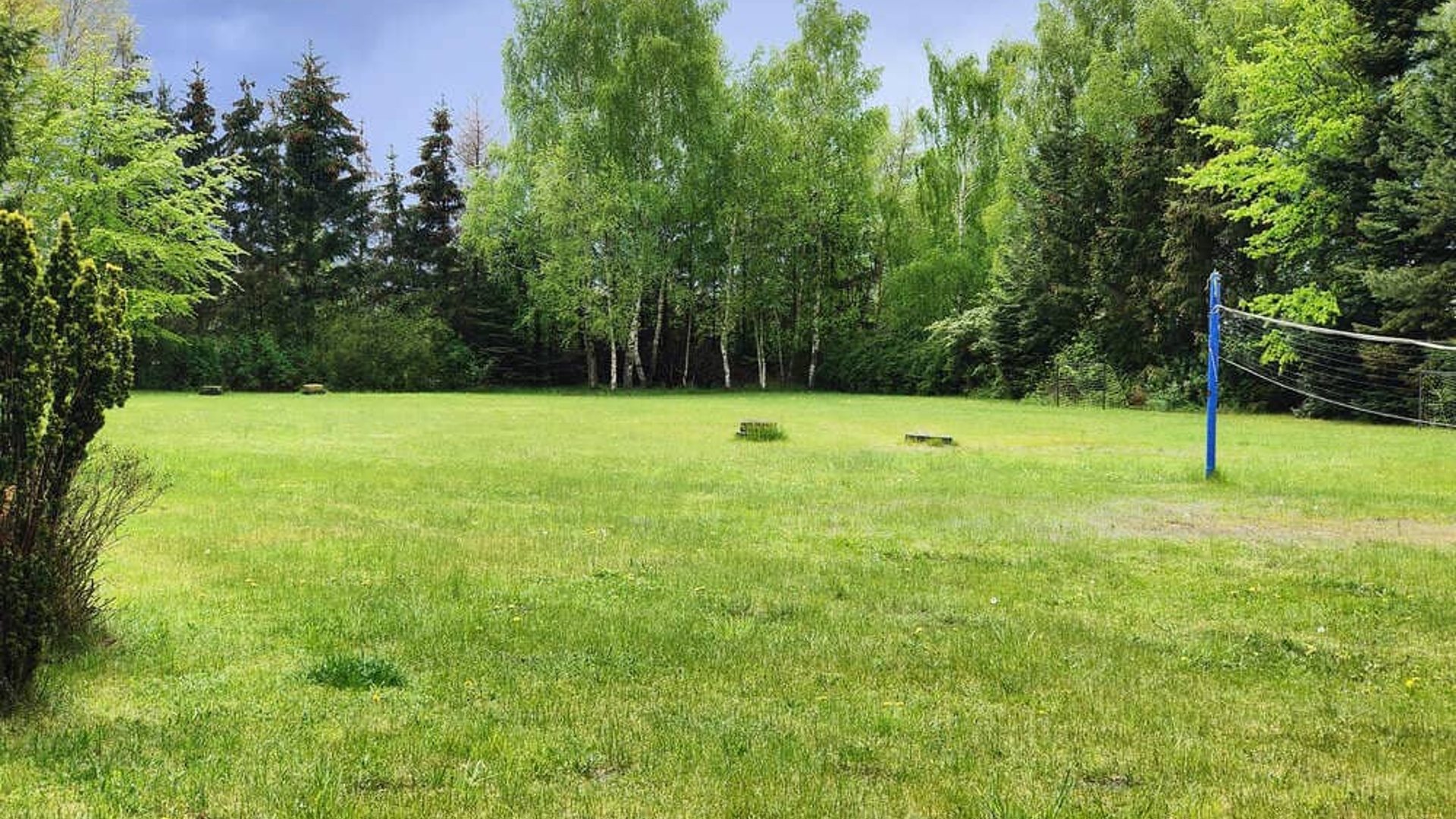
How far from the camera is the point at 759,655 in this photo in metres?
4.71

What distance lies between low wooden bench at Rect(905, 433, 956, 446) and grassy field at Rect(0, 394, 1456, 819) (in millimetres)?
5828

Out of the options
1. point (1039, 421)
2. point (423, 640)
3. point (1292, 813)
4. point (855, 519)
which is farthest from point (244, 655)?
point (1039, 421)

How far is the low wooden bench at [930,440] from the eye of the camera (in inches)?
668

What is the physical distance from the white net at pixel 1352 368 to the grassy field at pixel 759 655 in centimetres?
1410

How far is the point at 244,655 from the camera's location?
15.0 ft

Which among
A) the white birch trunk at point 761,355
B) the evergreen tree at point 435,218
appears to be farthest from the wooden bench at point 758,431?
the evergreen tree at point 435,218

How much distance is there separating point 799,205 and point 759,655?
128 ft

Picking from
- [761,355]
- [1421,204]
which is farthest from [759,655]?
[761,355]

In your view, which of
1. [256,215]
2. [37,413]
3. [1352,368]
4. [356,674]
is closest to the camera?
[37,413]

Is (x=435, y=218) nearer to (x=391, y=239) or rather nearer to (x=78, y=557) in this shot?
(x=391, y=239)

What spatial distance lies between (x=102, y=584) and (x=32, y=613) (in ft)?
8.62

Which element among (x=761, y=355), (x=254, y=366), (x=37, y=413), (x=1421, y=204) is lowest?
(x=37, y=413)

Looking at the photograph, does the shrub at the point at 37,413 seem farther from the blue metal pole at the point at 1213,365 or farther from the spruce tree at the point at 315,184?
the spruce tree at the point at 315,184

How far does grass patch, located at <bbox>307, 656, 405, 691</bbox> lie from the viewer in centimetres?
416
